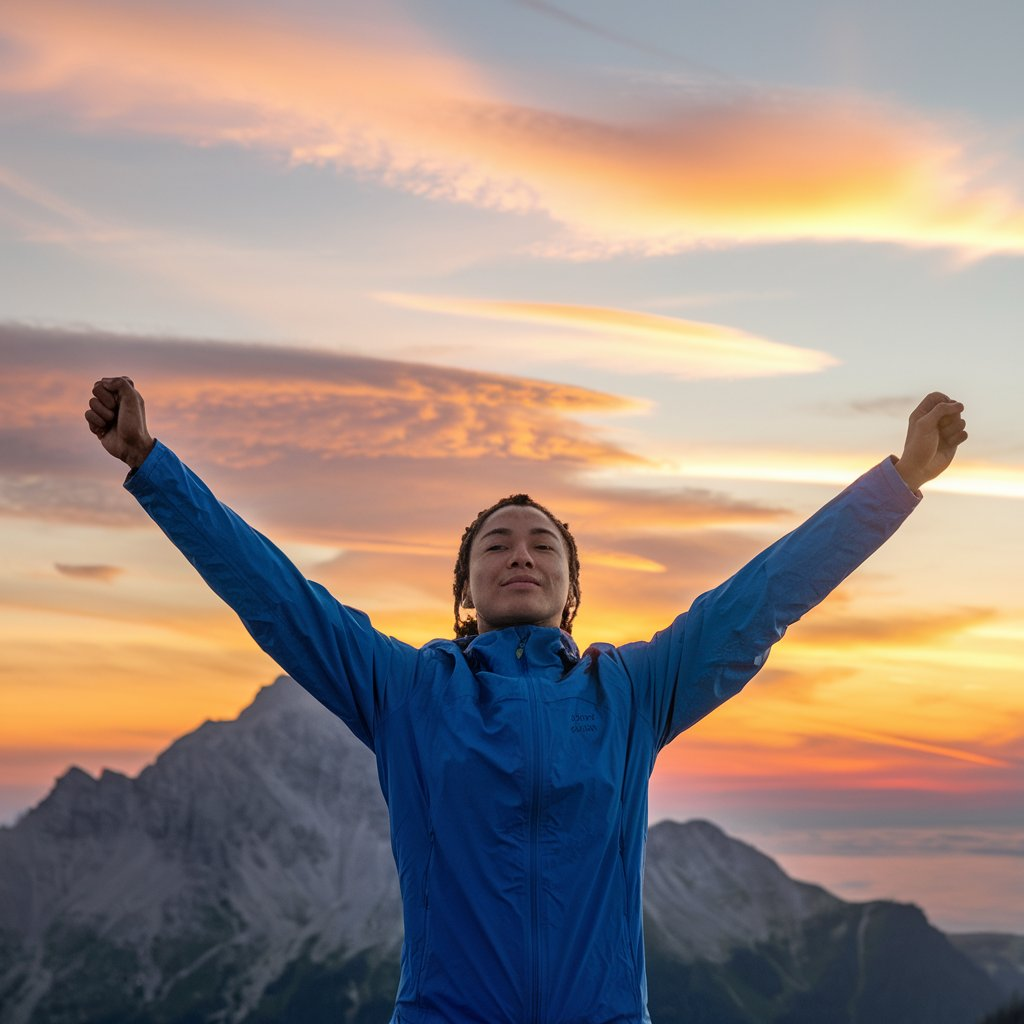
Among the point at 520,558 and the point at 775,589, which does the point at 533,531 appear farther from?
the point at 775,589

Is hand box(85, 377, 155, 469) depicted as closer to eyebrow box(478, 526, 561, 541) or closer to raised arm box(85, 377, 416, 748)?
raised arm box(85, 377, 416, 748)

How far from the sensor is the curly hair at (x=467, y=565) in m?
8.93

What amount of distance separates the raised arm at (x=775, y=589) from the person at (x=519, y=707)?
0.01m

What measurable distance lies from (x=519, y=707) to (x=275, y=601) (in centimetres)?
142

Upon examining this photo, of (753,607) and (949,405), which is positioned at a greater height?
(949,405)

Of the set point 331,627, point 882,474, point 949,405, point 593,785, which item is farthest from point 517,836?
point 949,405

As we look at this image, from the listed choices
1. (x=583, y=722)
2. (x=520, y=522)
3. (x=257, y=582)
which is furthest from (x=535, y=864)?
(x=520, y=522)

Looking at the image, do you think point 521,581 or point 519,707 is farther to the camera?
point 521,581

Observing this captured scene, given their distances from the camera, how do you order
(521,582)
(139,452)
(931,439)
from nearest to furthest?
(139,452) → (931,439) → (521,582)

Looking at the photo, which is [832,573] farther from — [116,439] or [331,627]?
[116,439]

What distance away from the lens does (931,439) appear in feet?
26.0

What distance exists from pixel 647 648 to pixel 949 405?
219 centimetres

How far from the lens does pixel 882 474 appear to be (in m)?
7.92

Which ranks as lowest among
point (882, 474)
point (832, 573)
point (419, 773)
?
point (419, 773)
